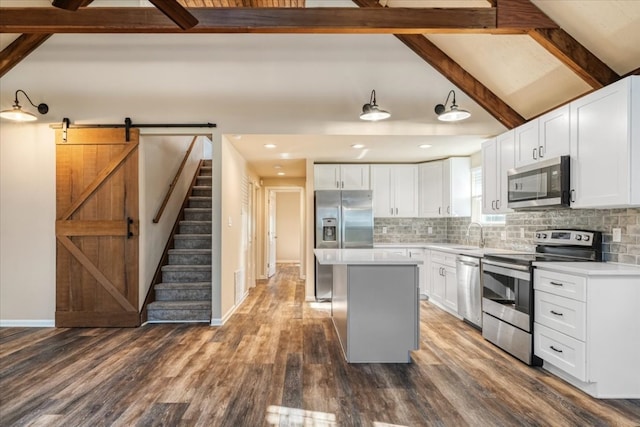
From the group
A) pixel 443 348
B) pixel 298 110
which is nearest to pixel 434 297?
pixel 443 348

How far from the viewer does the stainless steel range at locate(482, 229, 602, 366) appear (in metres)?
3.07

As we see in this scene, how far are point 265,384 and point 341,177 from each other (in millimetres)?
3875

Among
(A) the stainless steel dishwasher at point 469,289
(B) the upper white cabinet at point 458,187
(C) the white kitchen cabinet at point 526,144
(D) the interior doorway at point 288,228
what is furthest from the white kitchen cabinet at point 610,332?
(D) the interior doorway at point 288,228

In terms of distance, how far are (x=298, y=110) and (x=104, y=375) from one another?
324cm

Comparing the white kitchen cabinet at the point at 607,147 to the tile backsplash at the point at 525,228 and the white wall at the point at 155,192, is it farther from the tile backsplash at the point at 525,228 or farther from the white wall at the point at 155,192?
the white wall at the point at 155,192

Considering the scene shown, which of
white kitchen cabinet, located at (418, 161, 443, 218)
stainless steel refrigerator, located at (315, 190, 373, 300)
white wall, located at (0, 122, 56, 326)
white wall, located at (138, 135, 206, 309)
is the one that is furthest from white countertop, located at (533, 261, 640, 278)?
white wall, located at (0, 122, 56, 326)

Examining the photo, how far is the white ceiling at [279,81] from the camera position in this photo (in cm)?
405

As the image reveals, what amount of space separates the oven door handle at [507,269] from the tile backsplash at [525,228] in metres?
0.69

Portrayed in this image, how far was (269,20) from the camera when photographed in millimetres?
3125

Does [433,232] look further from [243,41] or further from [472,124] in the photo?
[243,41]

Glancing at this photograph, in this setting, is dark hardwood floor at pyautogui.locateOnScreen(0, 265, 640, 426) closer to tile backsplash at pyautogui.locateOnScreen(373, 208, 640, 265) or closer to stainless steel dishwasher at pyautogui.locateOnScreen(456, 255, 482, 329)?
stainless steel dishwasher at pyautogui.locateOnScreen(456, 255, 482, 329)

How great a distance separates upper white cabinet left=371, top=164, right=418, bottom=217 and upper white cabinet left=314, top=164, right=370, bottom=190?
170 mm

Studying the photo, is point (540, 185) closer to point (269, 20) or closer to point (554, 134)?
point (554, 134)

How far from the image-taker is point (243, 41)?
4.09 metres
